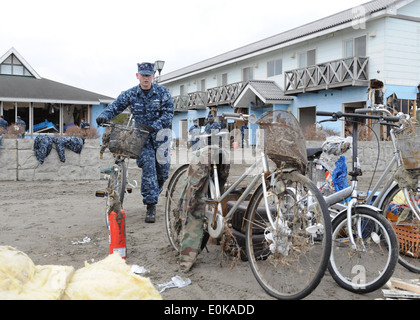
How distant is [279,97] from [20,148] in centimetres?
1570

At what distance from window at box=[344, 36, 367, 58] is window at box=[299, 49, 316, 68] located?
7.11 feet

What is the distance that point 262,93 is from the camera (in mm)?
22797

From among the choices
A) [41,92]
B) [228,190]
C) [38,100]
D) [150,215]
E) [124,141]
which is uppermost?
[41,92]

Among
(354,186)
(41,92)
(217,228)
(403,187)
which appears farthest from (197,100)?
(354,186)

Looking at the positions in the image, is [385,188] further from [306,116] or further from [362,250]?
[306,116]

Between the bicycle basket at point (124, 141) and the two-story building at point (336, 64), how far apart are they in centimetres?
864

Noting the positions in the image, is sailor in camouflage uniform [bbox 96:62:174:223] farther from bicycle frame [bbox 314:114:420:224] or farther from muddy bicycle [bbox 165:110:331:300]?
bicycle frame [bbox 314:114:420:224]

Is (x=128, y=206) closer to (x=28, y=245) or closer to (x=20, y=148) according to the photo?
(x=28, y=245)

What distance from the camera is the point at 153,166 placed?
5.46 metres

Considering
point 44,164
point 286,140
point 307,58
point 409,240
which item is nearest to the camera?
point 286,140

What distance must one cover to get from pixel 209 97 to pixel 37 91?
37.2 feet

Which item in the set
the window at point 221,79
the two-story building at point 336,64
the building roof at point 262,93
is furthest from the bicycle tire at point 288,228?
the window at point 221,79
